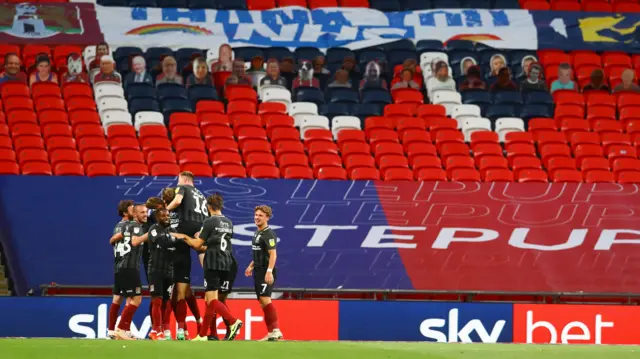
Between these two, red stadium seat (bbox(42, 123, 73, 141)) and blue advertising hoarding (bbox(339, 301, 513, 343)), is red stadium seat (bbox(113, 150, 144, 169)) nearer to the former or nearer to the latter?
red stadium seat (bbox(42, 123, 73, 141))

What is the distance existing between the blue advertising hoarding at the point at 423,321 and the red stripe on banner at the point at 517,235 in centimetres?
182

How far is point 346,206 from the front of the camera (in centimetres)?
1941

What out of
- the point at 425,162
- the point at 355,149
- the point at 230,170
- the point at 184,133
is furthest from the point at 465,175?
the point at 184,133

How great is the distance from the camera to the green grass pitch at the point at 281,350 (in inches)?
469

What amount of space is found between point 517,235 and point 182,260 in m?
6.52

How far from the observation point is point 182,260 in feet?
49.2

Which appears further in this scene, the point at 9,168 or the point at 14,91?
the point at 14,91

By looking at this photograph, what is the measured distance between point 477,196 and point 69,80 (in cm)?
740

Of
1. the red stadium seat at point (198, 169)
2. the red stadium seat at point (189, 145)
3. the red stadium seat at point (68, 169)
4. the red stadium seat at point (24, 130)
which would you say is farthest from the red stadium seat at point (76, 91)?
the red stadium seat at point (198, 169)

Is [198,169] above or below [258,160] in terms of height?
below

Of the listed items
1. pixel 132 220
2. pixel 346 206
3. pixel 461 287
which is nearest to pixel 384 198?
pixel 346 206

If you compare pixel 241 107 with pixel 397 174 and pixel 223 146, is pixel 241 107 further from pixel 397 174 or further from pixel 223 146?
pixel 397 174

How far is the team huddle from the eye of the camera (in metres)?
14.6

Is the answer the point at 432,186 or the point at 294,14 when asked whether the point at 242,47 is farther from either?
the point at 432,186
